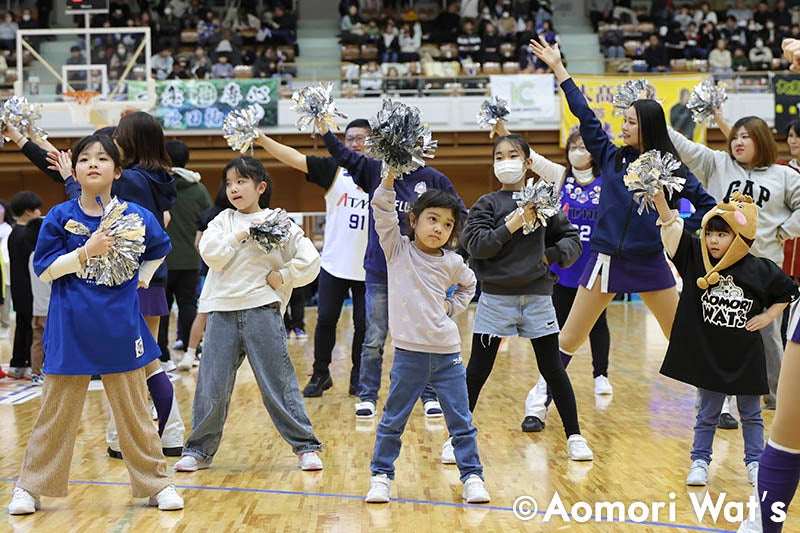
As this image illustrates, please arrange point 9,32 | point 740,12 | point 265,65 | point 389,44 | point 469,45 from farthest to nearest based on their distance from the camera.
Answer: point 740,12
point 389,44
point 469,45
point 9,32
point 265,65

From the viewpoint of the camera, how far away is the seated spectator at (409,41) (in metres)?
19.4

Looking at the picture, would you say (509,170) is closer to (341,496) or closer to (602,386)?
(341,496)

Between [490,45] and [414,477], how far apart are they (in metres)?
16.5

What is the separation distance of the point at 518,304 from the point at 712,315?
88cm

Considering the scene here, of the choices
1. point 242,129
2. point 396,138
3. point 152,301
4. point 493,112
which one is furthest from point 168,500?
point 493,112

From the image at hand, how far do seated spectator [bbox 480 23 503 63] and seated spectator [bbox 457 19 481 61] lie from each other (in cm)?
17

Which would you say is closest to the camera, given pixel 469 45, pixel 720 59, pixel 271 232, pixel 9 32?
pixel 271 232

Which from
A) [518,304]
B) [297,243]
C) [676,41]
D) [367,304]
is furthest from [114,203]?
[676,41]

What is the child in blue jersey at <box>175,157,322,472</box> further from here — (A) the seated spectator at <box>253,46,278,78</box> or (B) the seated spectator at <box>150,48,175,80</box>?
(A) the seated spectator at <box>253,46,278,78</box>

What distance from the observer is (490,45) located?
63.7 ft

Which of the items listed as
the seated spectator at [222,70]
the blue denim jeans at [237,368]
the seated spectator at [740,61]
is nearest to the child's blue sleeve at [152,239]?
the blue denim jeans at [237,368]

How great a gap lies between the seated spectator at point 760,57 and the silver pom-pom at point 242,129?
16742mm

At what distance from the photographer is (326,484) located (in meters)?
3.77

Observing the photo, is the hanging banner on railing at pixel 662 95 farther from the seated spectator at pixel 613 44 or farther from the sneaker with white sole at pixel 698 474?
the sneaker with white sole at pixel 698 474
